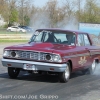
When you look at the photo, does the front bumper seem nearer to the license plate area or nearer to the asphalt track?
the license plate area

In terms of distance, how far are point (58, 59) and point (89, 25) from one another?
23.0 metres

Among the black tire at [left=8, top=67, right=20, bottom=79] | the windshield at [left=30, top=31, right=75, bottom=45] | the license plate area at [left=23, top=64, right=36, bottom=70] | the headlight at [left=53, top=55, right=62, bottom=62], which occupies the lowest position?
the black tire at [left=8, top=67, right=20, bottom=79]

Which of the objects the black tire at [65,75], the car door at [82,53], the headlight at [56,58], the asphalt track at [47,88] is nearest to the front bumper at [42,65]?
the headlight at [56,58]

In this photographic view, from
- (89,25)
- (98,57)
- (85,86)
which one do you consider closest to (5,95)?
(85,86)

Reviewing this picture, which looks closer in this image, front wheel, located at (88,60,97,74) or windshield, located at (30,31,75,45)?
windshield, located at (30,31,75,45)

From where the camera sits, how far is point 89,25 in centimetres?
3250

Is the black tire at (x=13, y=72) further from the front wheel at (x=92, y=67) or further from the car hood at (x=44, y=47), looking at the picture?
the front wheel at (x=92, y=67)

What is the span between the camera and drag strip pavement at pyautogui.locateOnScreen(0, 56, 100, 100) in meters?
8.23

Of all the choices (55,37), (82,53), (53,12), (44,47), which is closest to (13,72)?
(44,47)

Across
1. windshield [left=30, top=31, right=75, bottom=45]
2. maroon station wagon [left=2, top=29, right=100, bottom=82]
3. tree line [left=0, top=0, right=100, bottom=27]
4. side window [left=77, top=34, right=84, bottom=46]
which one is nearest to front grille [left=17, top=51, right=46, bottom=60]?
maroon station wagon [left=2, top=29, right=100, bottom=82]

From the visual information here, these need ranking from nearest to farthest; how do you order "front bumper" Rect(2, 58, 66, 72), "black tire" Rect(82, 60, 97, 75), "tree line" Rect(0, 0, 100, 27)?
1. "front bumper" Rect(2, 58, 66, 72)
2. "black tire" Rect(82, 60, 97, 75)
3. "tree line" Rect(0, 0, 100, 27)

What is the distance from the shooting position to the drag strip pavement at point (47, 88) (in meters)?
8.23

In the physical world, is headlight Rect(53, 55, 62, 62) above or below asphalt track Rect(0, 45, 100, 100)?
above

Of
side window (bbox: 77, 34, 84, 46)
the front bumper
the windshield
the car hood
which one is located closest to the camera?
the front bumper
